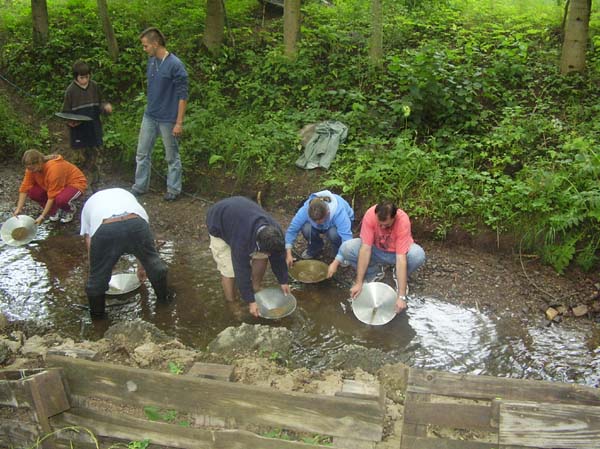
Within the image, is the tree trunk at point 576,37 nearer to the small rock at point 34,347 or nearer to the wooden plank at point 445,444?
the wooden plank at point 445,444

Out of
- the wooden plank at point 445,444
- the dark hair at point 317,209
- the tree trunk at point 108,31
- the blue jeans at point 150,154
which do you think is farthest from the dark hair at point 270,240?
the tree trunk at point 108,31

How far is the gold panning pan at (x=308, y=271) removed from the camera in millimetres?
5945

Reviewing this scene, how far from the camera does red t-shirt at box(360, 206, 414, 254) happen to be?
523cm

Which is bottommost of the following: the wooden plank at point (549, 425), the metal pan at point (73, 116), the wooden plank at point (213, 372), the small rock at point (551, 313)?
the small rock at point (551, 313)

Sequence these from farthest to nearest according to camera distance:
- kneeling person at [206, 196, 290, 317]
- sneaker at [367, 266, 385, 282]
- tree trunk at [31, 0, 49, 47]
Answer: tree trunk at [31, 0, 49, 47]
sneaker at [367, 266, 385, 282]
kneeling person at [206, 196, 290, 317]

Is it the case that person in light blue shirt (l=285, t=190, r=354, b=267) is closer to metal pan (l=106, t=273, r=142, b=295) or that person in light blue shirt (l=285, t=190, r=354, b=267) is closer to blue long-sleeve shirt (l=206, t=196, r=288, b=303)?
blue long-sleeve shirt (l=206, t=196, r=288, b=303)

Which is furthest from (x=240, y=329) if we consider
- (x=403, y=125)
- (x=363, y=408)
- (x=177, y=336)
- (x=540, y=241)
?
(x=403, y=125)

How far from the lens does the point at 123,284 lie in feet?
19.2

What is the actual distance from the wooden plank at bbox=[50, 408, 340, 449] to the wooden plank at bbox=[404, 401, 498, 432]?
1.64 feet

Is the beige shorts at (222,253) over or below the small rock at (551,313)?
over

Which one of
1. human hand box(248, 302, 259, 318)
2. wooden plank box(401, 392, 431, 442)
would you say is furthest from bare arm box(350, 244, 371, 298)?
wooden plank box(401, 392, 431, 442)

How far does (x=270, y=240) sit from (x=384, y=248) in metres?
1.67

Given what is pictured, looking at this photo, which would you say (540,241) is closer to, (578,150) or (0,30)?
(578,150)

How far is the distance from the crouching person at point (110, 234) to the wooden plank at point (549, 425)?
3.51 metres
